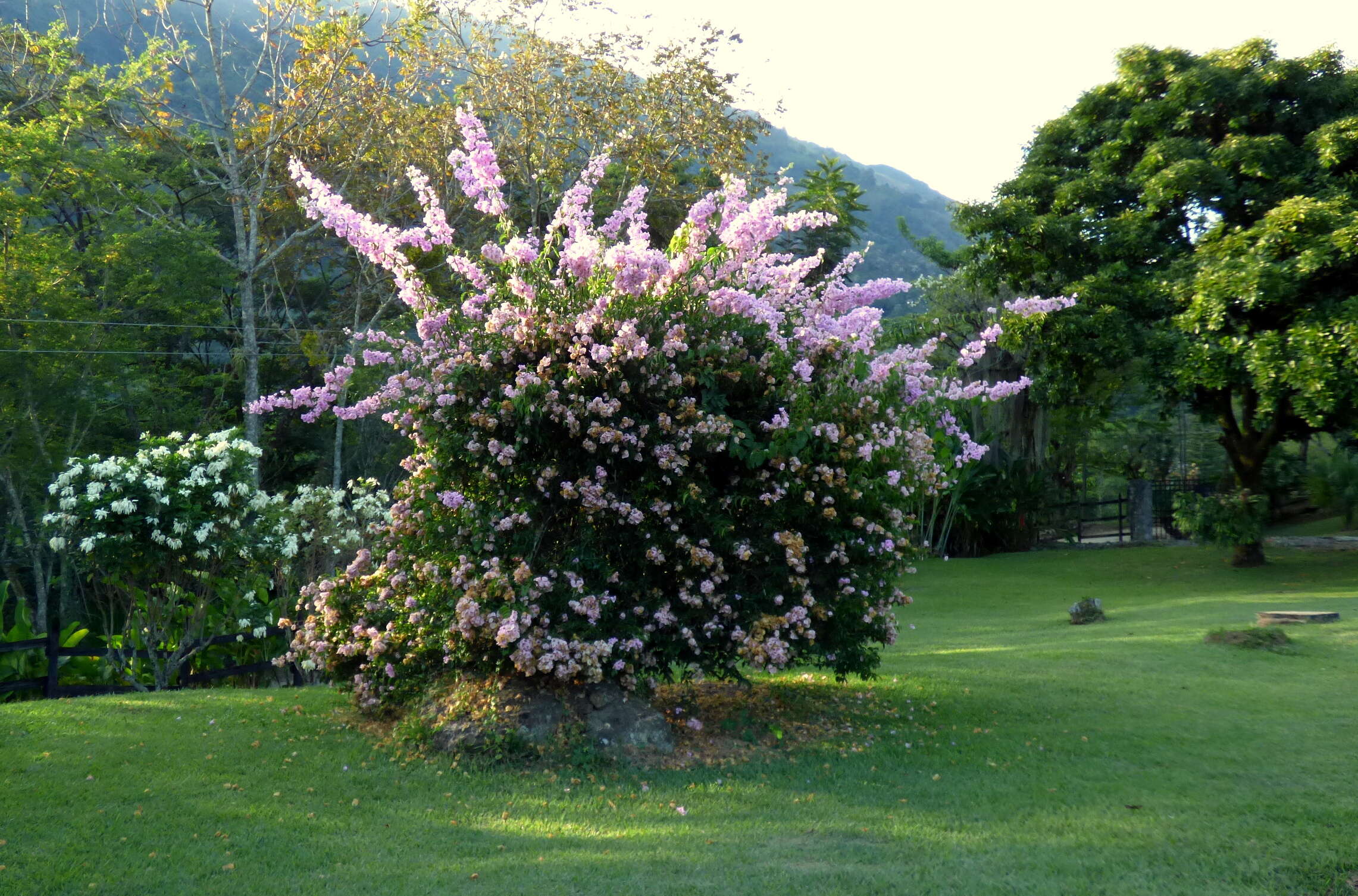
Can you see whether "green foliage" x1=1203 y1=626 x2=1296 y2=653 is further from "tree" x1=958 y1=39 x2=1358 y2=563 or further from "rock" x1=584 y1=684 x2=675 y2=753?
"rock" x1=584 y1=684 x2=675 y2=753

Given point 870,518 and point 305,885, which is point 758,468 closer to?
point 870,518

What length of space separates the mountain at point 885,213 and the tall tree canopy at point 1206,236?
67.3 metres

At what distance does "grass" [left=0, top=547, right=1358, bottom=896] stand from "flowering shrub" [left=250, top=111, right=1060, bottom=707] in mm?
730

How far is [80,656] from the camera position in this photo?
388 inches

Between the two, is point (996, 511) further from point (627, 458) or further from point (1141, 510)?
point (627, 458)

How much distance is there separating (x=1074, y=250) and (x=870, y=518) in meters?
12.7

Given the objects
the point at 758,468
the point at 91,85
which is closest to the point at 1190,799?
the point at 758,468

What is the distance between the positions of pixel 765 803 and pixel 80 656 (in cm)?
772

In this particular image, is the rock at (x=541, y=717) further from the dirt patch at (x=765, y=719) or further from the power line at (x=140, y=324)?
the power line at (x=140, y=324)

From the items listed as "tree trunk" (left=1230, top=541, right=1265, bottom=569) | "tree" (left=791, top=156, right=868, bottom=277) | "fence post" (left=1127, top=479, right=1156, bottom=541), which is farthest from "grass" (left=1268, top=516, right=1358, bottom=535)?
"tree" (left=791, top=156, right=868, bottom=277)

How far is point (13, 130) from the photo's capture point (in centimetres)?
1639

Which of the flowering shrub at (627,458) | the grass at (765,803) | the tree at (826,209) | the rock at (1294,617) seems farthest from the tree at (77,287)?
the tree at (826,209)

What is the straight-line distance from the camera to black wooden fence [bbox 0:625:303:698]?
9.32 metres

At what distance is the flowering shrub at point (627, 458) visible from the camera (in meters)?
5.70
